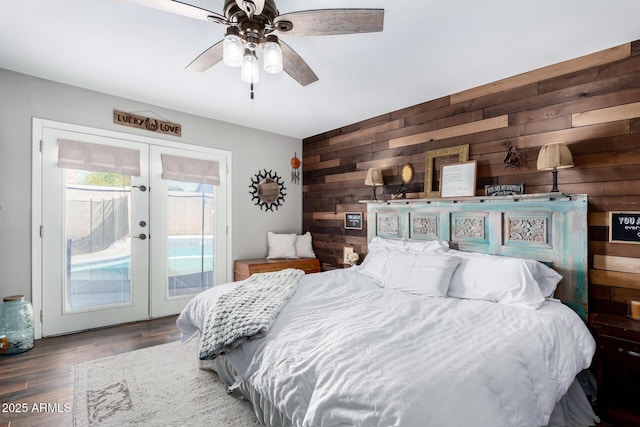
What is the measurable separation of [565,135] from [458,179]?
35.6 inches

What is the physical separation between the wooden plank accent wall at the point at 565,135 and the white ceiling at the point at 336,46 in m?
0.15

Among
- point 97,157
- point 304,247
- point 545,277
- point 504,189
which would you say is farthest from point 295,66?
point 304,247

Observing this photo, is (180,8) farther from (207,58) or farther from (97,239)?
(97,239)

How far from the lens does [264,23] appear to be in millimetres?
1689

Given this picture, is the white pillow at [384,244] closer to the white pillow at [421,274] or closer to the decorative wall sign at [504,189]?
the white pillow at [421,274]

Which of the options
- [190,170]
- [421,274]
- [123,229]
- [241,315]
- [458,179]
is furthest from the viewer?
[190,170]

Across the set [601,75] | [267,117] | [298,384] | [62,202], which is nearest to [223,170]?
[267,117]

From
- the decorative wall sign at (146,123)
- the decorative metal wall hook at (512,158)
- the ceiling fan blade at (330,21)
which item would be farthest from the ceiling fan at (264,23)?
the decorative wall sign at (146,123)

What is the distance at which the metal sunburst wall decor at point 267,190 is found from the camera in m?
4.73

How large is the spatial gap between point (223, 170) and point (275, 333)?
3.10 metres

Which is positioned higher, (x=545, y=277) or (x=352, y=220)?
(x=352, y=220)

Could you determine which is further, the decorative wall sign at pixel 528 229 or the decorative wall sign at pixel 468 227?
the decorative wall sign at pixel 468 227

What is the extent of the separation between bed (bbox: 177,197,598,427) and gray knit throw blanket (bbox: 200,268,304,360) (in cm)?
3

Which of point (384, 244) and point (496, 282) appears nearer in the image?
point (496, 282)
